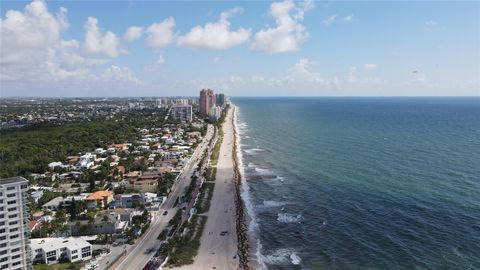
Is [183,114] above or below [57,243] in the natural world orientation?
above

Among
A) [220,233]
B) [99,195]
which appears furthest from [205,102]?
[220,233]

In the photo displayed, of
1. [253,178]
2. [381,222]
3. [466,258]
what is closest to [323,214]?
[381,222]

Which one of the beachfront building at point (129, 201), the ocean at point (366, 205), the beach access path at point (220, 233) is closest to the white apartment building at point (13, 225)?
the beach access path at point (220, 233)

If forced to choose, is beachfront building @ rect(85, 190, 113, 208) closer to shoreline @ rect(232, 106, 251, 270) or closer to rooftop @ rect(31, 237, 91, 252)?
rooftop @ rect(31, 237, 91, 252)

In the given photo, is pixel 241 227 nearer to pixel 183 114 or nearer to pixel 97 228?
pixel 97 228

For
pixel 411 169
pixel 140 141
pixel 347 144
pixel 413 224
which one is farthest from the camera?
pixel 140 141

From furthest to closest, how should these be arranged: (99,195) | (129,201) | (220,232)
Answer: (99,195) → (129,201) → (220,232)

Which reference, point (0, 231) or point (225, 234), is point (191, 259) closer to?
point (225, 234)
